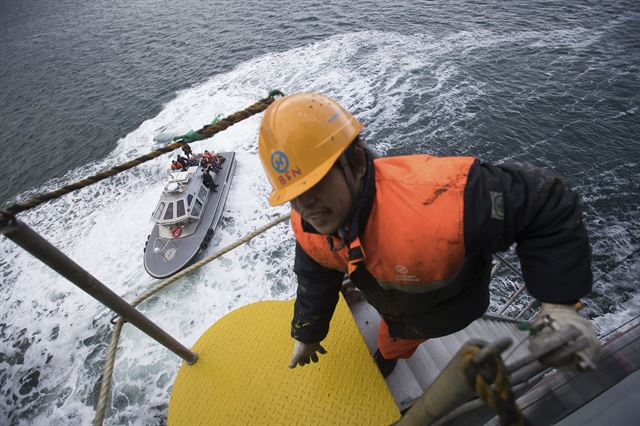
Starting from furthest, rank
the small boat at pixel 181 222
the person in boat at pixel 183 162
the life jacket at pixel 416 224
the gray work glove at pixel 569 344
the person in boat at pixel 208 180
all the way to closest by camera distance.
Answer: the person in boat at pixel 183 162 < the person in boat at pixel 208 180 < the small boat at pixel 181 222 < the life jacket at pixel 416 224 < the gray work glove at pixel 569 344

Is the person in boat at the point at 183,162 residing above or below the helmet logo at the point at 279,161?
below

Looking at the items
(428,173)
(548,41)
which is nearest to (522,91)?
(548,41)

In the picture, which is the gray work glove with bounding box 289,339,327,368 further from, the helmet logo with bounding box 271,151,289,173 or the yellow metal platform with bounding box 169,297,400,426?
the helmet logo with bounding box 271,151,289,173

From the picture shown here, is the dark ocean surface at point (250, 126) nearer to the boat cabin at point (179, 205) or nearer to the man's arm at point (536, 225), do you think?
the boat cabin at point (179, 205)

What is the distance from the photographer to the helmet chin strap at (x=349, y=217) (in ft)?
5.49

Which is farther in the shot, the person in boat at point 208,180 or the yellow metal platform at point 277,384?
the person in boat at point 208,180

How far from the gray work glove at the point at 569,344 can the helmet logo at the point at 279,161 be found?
1306mm

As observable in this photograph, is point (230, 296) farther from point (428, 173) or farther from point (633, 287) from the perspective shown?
point (633, 287)

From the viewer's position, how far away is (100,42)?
92.5 ft

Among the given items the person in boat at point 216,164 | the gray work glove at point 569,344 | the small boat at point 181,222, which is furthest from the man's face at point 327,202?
the person in boat at point 216,164

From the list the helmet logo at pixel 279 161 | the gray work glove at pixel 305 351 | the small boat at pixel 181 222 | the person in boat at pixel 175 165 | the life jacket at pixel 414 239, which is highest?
the helmet logo at pixel 279 161

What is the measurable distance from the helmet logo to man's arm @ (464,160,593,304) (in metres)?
0.92

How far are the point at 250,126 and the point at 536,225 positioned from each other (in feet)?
47.5

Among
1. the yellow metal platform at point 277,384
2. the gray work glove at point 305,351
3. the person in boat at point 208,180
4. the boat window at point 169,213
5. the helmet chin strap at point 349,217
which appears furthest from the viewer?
the person in boat at point 208,180
